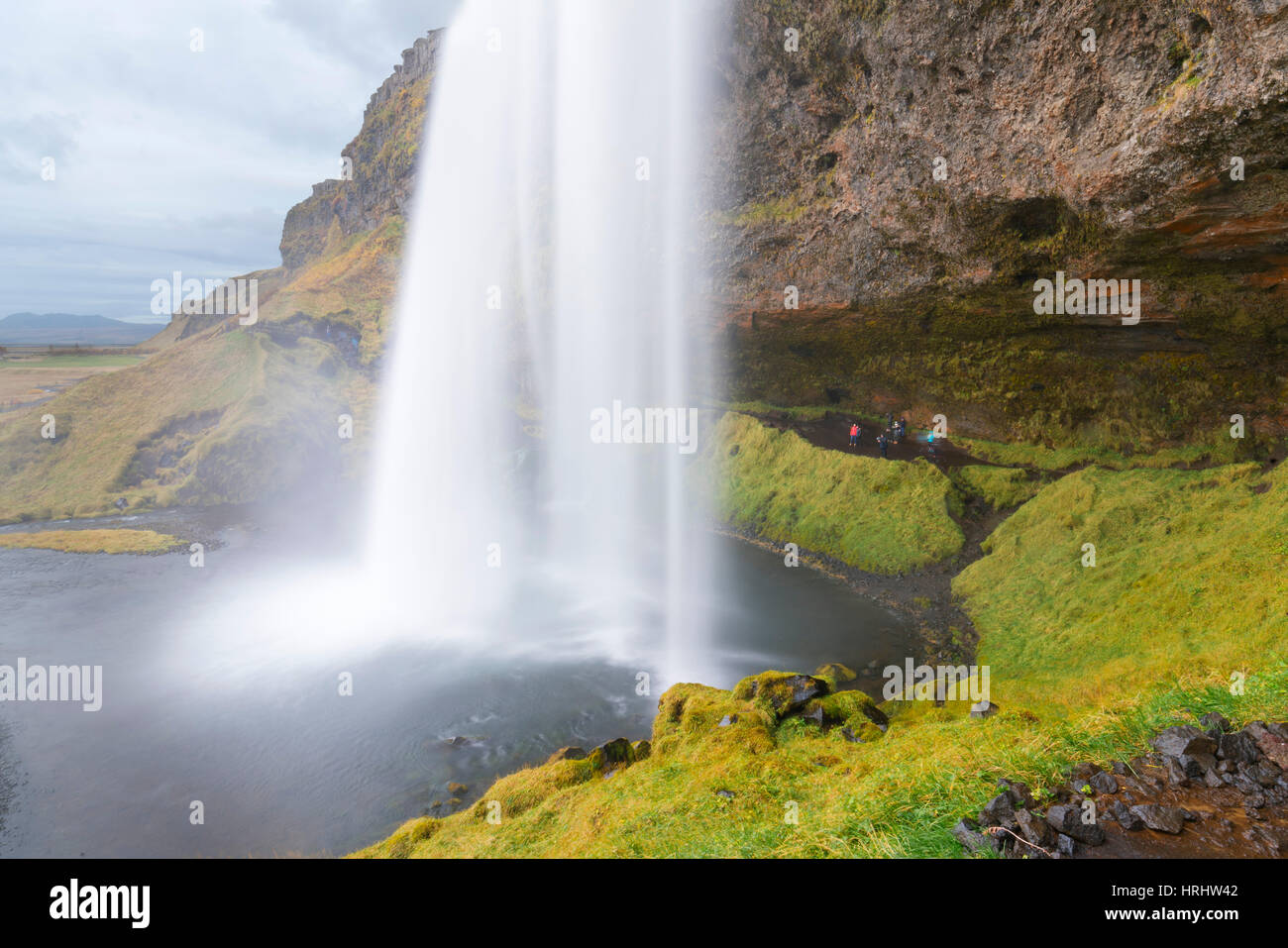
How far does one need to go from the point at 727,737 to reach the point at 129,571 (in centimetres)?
2719

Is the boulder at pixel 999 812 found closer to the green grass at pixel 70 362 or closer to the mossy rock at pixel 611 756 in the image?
the mossy rock at pixel 611 756

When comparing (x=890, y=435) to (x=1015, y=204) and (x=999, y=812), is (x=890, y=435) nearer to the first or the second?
(x=1015, y=204)

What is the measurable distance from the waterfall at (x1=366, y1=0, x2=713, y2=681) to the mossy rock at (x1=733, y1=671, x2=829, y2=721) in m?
4.95

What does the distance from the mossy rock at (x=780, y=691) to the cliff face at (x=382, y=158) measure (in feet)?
212

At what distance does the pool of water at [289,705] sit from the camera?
39.8 ft

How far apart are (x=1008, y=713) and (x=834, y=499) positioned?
60.2 feet

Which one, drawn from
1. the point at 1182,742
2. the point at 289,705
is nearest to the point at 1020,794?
the point at 1182,742

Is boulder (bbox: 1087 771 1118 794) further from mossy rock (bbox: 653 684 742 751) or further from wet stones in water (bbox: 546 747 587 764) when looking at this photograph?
wet stones in water (bbox: 546 747 587 764)

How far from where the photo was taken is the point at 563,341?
33.7m

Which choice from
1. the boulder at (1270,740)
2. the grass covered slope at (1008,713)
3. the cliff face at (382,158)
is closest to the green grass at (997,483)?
the grass covered slope at (1008,713)

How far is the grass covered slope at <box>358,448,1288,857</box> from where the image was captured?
627 cm

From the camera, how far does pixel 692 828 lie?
7746 mm

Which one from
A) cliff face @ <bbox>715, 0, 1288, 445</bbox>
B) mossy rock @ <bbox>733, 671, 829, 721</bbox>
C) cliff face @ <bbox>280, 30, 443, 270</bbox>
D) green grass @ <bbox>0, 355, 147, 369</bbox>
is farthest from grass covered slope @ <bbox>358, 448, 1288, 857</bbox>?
green grass @ <bbox>0, 355, 147, 369</bbox>
